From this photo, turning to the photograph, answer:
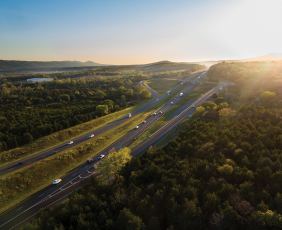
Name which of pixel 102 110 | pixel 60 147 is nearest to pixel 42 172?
pixel 60 147

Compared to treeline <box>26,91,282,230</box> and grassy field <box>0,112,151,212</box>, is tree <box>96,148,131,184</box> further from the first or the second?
grassy field <box>0,112,151,212</box>

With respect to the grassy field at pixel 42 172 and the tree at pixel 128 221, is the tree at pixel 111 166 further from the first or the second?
the tree at pixel 128 221

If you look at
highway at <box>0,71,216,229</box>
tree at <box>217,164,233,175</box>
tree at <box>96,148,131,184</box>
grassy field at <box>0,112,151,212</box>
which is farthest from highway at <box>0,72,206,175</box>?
tree at <box>217,164,233,175</box>

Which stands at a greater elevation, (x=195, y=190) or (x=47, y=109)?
(x=195, y=190)

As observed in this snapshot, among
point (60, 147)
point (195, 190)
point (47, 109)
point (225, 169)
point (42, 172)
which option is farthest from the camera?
point (47, 109)

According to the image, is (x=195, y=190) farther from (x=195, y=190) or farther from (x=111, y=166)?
(x=111, y=166)

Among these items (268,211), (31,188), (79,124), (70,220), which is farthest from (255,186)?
(79,124)

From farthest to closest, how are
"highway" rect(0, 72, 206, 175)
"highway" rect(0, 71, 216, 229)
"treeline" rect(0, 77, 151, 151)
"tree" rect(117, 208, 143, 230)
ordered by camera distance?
1. "treeline" rect(0, 77, 151, 151)
2. "highway" rect(0, 72, 206, 175)
3. "highway" rect(0, 71, 216, 229)
4. "tree" rect(117, 208, 143, 230)
